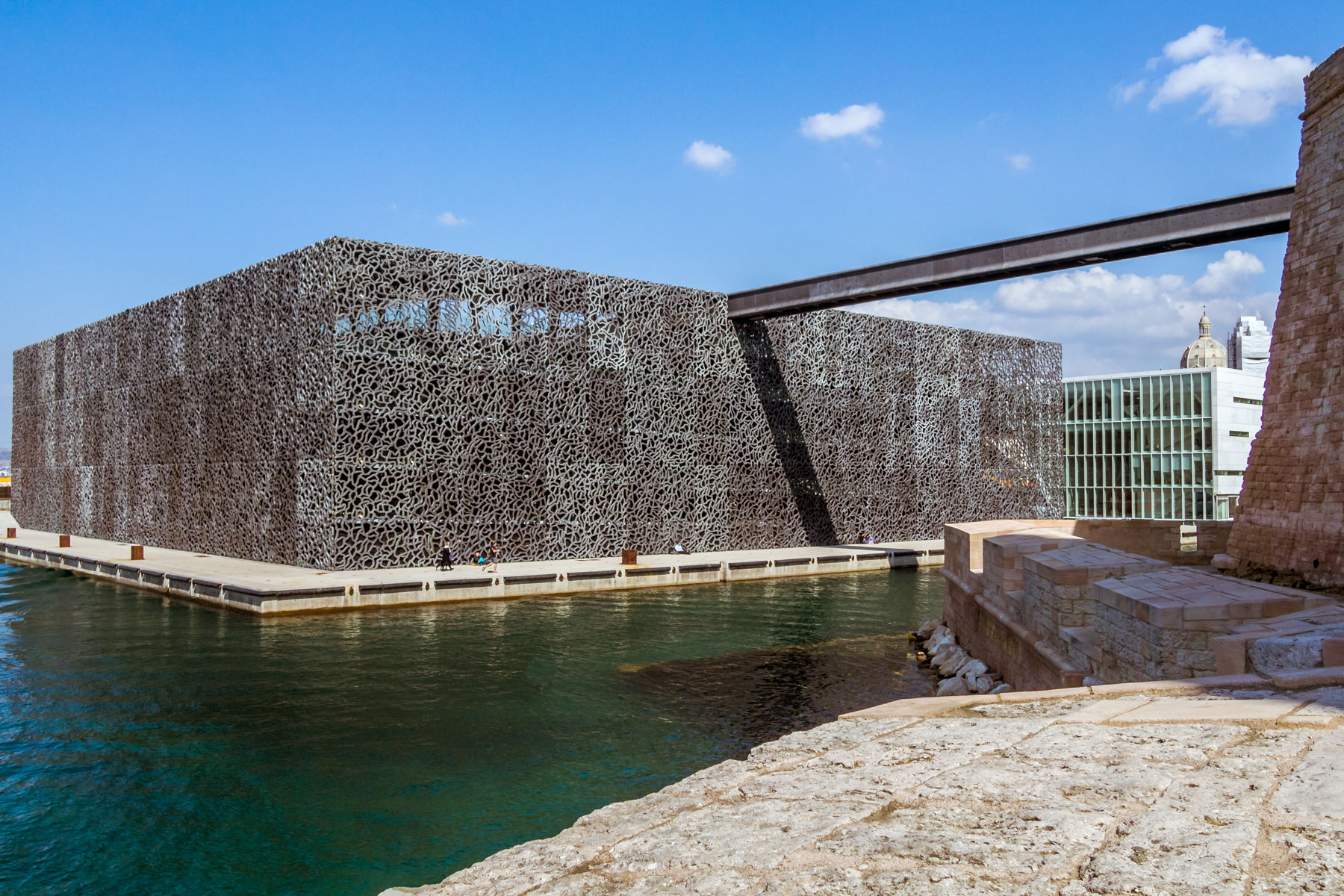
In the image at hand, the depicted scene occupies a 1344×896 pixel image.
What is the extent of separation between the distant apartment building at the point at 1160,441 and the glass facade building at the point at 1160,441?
0.04m

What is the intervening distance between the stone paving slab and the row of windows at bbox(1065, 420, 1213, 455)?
133 ft

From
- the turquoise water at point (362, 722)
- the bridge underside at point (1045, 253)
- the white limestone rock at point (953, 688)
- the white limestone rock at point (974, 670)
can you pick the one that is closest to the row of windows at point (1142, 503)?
the bridge underside at point (1045, 253)

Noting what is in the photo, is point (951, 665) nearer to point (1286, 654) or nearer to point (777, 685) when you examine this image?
point (777, 685)

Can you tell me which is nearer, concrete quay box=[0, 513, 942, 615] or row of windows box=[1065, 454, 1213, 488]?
concrete quay box=[0, 513, 942, 615]

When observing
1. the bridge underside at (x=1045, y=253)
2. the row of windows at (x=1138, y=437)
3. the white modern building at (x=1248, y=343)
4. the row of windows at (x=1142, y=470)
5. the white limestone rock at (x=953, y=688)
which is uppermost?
the white modern building at (x=1248, y=343)

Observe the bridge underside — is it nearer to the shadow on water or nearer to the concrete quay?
the concrete quay

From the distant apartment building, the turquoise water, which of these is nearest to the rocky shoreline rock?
the turquoise water

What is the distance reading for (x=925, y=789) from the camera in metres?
4.21

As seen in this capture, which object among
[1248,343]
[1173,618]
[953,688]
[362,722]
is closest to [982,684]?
[953,688]

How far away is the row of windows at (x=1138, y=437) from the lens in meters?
41.0

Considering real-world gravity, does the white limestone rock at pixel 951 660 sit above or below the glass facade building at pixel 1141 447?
below

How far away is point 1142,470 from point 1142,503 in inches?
60.7

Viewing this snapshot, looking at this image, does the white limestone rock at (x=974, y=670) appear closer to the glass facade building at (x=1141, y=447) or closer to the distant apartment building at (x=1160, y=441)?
the glass facade building at (x=1141, y=447)

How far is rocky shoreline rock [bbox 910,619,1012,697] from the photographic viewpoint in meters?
12.9
